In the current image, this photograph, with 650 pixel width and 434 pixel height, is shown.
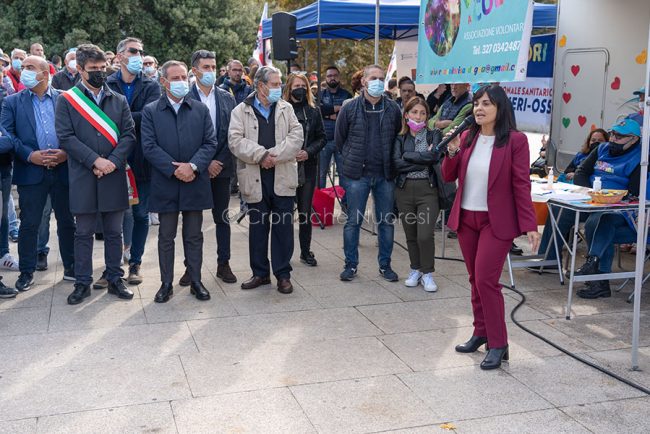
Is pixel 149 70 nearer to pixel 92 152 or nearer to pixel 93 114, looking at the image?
pixel 93 114

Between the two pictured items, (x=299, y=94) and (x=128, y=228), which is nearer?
(x=299, y=94)

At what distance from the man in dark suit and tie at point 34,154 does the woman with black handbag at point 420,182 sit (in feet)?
9.88

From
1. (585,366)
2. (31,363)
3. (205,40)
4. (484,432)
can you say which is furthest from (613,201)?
(205,40)

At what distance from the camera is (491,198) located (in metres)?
4.56

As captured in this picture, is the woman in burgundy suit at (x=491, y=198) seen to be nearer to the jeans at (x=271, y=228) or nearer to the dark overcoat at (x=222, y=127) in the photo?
the jeans at (x=271, y=228)

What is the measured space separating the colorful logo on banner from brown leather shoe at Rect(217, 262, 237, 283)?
303 centimetres

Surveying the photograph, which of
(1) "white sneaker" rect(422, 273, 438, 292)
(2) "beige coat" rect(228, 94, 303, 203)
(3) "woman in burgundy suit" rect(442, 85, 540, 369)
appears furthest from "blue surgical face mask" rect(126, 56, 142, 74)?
(1) "white sneaker" rect(422, 273, 438, 292)

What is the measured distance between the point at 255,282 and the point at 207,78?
1.91 meters

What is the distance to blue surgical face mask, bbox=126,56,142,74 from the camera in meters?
6.40

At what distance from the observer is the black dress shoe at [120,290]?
6.11 m

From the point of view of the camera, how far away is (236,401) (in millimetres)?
4168

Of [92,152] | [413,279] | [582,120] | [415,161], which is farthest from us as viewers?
[582,120]

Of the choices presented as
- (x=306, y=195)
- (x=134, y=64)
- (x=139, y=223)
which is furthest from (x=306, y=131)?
(x=139, y=223)

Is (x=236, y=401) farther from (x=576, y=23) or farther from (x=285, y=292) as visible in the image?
(x=576, y=23)
